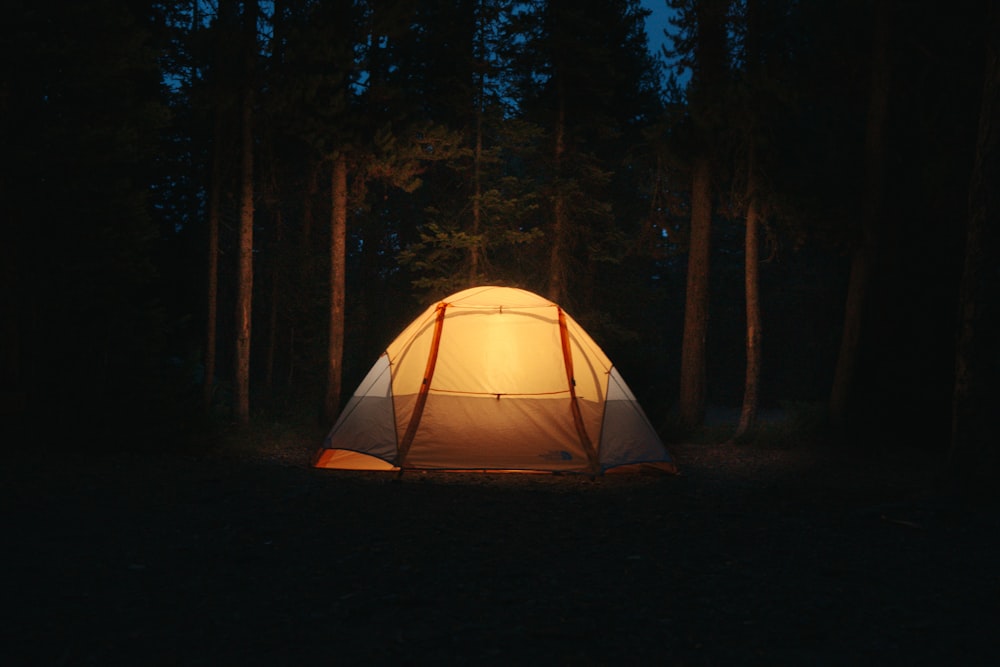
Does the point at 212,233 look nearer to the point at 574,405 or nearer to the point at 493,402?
the point at 493,402

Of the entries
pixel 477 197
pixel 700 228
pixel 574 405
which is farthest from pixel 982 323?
pixel 477 197

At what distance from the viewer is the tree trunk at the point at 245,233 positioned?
1429 cm

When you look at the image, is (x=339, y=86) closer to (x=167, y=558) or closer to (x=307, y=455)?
(x=307, y=455)

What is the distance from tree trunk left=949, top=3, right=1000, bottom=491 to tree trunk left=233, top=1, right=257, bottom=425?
36.9 feet

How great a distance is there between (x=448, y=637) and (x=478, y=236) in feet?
46.2

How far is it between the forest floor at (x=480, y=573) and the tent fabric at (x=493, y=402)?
0.97m

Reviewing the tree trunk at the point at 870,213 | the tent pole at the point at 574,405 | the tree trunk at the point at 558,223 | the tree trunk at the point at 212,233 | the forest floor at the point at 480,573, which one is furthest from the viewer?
the tree trunk at the point at 558,223

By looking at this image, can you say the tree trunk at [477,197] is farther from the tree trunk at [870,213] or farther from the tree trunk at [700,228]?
the tree trunk at [870,213]

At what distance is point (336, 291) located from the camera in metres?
15.6

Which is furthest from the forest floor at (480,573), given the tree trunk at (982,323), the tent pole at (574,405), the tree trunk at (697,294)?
the tree trunk at (697,294)

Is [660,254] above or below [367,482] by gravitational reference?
above

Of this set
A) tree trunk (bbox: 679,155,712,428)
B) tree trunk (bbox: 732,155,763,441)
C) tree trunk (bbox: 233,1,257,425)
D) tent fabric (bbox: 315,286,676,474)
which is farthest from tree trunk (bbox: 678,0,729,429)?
tree trunk (bbox: 233,1,257,425)

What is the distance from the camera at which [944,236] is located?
12.9m

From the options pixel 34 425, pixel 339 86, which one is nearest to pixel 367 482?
pixel 34 425
